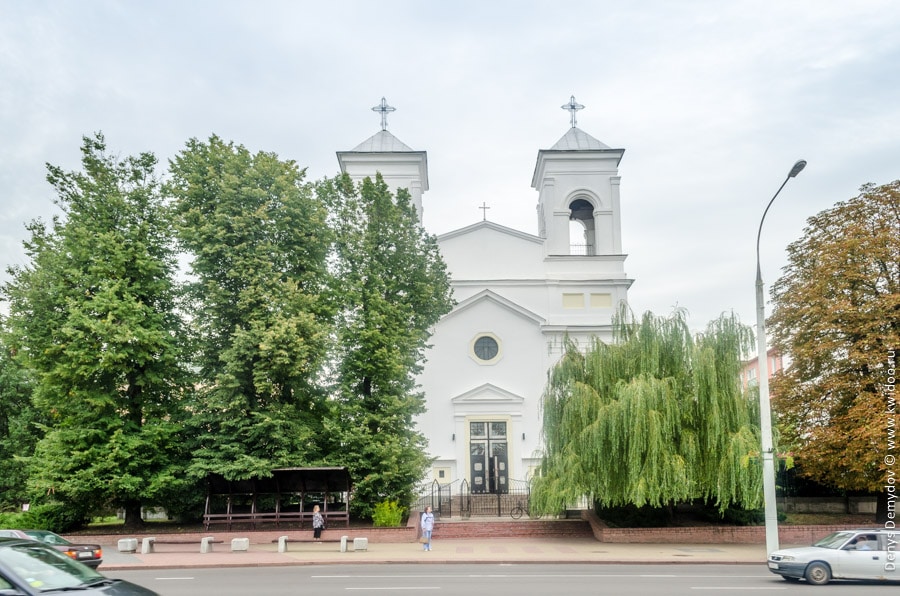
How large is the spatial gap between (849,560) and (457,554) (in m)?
10.4

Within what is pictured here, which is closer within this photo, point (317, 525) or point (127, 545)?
point (127, 545)

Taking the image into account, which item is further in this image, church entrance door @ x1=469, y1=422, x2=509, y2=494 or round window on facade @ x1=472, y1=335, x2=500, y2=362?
round window on facade @ x1=472, y1=335, x2=500, y2=362

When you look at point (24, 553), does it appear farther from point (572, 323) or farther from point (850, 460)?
point (572, 323)

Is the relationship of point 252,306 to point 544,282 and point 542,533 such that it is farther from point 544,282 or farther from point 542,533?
point 544,282

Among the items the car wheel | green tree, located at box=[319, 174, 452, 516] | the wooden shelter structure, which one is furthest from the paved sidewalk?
the car wheel

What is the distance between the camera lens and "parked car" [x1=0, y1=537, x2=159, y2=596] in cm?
714

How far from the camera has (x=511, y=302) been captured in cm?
3638

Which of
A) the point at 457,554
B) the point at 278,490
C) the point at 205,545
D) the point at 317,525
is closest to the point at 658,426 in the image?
the point at 457,554

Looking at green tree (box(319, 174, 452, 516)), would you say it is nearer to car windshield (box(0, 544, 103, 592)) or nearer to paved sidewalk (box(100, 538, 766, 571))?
paved sidewalk (box(100, 538, 766, 571))

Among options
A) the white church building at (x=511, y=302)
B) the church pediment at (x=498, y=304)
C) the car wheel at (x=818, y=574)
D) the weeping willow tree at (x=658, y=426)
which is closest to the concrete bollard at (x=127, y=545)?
the weeping willow tree at (x=658, y=426)

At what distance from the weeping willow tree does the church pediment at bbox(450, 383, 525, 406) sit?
370 inches

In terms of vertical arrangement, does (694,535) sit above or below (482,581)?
below

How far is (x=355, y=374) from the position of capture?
2834 centimetres

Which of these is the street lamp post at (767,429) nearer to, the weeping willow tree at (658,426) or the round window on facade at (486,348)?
the weeping willow tree at (658,426)
